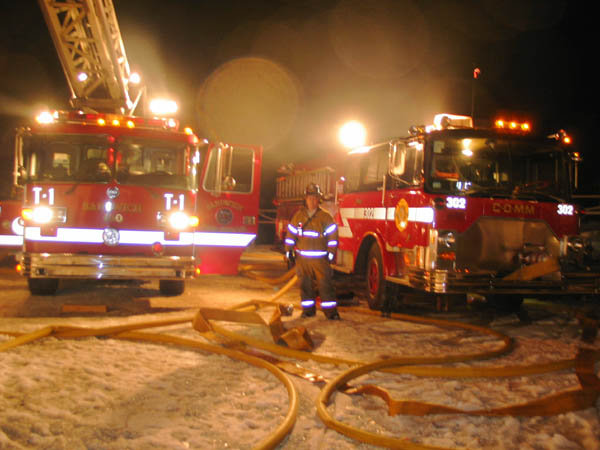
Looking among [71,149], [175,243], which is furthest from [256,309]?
[71,149]

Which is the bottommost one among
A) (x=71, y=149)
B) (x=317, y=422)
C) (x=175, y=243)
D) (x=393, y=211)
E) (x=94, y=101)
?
(x=317, y=422)

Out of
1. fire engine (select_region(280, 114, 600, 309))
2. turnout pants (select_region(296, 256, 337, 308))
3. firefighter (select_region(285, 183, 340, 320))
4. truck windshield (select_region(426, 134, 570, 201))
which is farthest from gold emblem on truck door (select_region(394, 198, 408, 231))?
turnout pants (select_region(296, 256, 337, 308))

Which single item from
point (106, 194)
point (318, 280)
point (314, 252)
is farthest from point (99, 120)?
point (318, 280)

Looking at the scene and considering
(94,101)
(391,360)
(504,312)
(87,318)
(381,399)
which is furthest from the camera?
(94,101)

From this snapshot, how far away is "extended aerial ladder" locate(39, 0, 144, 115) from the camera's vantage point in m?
8.41

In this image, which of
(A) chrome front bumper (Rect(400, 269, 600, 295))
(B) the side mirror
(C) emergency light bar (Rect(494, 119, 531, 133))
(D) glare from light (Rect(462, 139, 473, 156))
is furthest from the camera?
(B) the side mirror

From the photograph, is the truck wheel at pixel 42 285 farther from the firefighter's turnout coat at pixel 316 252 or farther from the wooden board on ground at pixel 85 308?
the firefighter's turnout coat at pixel 316 252

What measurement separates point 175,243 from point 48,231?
1.64 metres

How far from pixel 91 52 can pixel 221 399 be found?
23.8ft

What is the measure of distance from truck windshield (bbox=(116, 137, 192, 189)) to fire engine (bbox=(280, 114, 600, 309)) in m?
2.88

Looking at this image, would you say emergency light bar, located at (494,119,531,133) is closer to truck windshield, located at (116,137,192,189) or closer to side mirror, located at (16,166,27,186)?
truck windshield, located at (116,137,192,189)

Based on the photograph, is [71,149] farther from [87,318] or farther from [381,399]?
[381,399]

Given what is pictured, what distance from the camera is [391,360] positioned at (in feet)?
15.6

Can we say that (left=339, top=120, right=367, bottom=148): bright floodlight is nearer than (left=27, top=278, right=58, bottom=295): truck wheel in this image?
No
